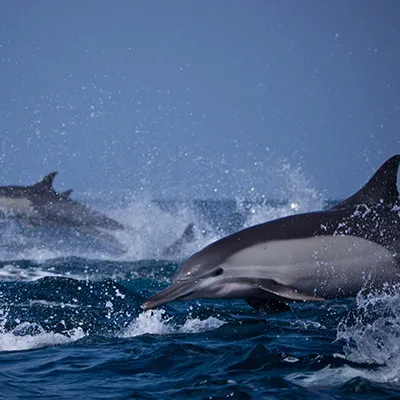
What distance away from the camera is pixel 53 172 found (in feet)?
66.0

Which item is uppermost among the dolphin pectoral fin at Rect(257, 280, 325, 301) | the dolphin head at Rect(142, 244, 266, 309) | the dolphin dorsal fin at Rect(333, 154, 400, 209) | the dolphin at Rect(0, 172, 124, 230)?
the dolphin at Rect(0, 172, 124, 230)

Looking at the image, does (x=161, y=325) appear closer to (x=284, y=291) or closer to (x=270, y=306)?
(x=270, y=306)

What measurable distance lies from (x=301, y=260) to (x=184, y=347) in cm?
163

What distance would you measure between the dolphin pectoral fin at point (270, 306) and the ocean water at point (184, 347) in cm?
26

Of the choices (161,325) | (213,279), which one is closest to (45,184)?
(161,325)

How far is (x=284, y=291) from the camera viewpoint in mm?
7375

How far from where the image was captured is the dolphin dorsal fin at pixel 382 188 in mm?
8148

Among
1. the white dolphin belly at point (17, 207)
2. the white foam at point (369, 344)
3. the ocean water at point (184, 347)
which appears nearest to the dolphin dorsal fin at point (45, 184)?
the white dolphin belly at point (17, 207)

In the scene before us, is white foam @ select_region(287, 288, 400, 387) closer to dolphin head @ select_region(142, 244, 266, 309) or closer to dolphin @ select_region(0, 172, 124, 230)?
dolphin head @ select_region(142, 244, 266, 309)

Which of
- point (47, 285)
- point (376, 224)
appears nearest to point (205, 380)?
point (376, 224)

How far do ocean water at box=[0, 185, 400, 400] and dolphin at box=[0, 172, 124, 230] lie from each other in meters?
8.05

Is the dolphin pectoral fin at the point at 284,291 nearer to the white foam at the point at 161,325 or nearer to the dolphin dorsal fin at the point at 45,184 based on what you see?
the white foam at the point at 161,325

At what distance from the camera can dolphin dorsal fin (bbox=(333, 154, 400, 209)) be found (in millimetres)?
8148

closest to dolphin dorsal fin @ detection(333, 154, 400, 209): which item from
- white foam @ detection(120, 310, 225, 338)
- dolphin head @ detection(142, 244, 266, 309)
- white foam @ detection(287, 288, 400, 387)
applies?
white foam @ detection(287, 288, 400, 387)
